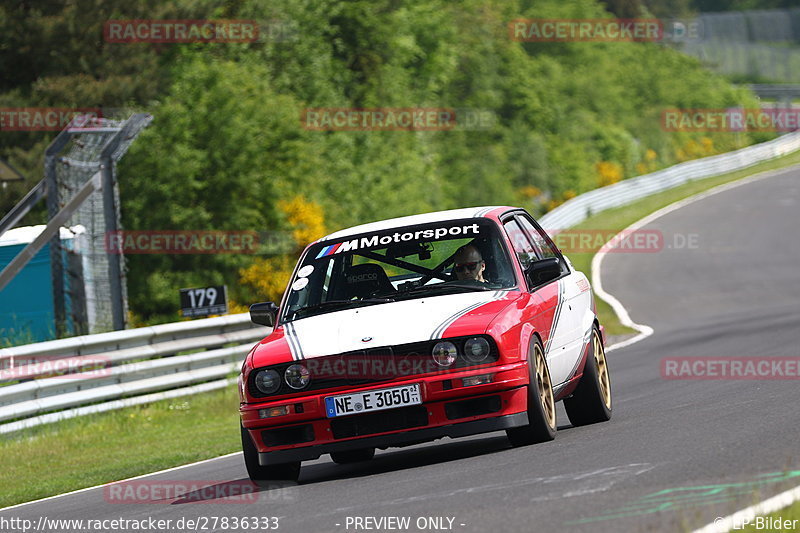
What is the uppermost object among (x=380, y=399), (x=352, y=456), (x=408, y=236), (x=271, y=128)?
(x=271, y=128)

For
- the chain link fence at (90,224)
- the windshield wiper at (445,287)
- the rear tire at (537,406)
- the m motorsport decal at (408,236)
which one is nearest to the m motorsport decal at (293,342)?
the windshield wiper at (445,287)

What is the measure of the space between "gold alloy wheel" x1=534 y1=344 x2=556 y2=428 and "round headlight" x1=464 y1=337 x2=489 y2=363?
45cm

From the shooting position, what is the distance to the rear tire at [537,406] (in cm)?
818

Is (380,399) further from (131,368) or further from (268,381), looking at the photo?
(131,368)

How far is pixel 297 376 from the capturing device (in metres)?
8.16

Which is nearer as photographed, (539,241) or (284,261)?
(539,241)

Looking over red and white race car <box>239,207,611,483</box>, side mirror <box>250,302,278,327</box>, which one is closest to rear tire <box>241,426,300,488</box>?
red and white race car <box>239,207,611,483</box>

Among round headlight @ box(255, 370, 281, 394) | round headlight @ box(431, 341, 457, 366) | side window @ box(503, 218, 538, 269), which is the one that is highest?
side window @ box(503, 218, 538, 269)

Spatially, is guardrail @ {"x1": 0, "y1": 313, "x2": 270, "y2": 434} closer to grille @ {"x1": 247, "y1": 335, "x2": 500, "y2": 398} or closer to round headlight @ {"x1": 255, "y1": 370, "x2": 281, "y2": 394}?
round headlight @ {"x1": 255, "y1": 370, "x2": 281, "y2": 394}

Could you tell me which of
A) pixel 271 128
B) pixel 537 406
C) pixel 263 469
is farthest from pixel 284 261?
pixel 537 406

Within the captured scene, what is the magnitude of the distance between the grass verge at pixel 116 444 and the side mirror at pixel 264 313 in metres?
2.46

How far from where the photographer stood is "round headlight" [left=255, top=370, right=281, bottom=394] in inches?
323

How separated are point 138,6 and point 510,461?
3268 cm

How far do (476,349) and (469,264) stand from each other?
127cm
